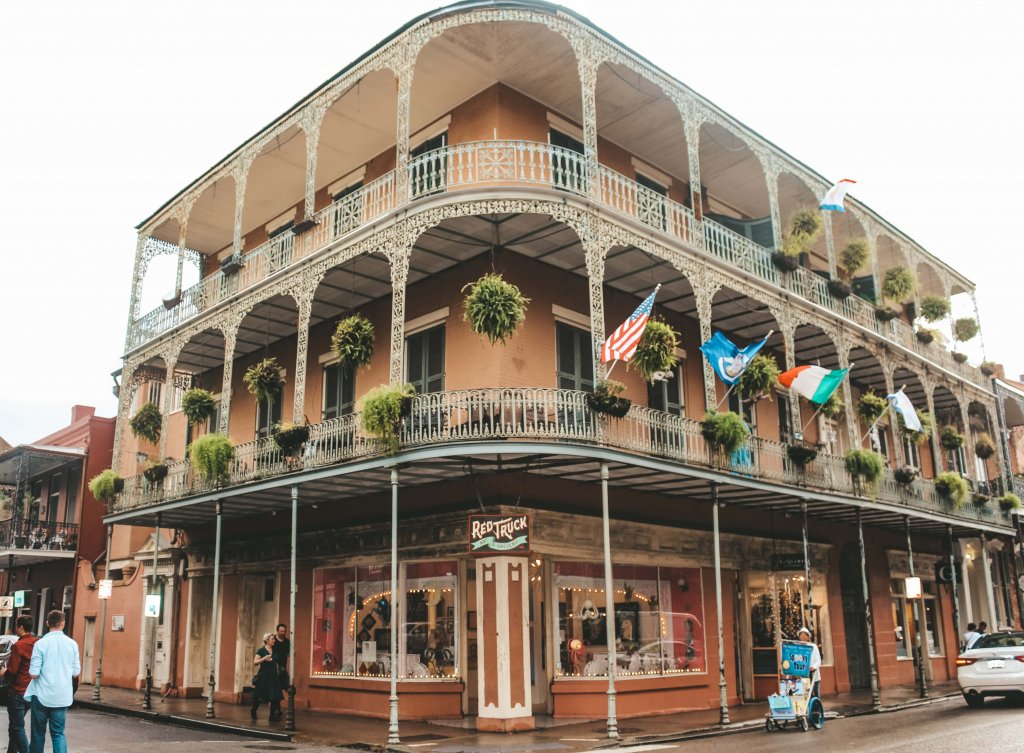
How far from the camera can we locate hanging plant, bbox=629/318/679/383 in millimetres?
14805

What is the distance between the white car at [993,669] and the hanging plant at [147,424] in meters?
17.1

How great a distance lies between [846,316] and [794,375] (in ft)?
15.6

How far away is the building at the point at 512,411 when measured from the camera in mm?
14047

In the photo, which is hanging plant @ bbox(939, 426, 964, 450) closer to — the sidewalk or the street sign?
the sidewalk

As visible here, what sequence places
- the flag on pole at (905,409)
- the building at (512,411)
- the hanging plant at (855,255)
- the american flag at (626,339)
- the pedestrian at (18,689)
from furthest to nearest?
the hanging plant at (855,255) → the flag on pole at (905,409) → the building at (512,411) → the american flag at (626,339) → the pedestrian at (18,689)

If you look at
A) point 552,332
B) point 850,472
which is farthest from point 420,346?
point 850,472

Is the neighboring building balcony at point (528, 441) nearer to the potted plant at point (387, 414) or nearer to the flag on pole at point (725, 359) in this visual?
the potted plant at point (387, 414)

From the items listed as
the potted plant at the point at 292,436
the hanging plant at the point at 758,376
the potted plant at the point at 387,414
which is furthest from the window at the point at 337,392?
the hanging plant at the point at 758,376

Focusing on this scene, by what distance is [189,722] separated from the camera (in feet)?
50.0

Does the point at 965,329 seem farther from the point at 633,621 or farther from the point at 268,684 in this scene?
the point at 268,684

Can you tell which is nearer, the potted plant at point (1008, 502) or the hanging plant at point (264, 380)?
A: the hanging plant at point (264, 380)

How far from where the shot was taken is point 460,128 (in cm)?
1702

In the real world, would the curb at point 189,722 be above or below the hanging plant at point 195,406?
below

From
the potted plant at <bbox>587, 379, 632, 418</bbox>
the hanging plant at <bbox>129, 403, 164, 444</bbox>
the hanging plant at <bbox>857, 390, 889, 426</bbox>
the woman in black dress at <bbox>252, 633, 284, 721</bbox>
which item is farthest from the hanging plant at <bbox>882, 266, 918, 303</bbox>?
the hanging plant at <bbox>129, 403, 164, 444</bbox>
